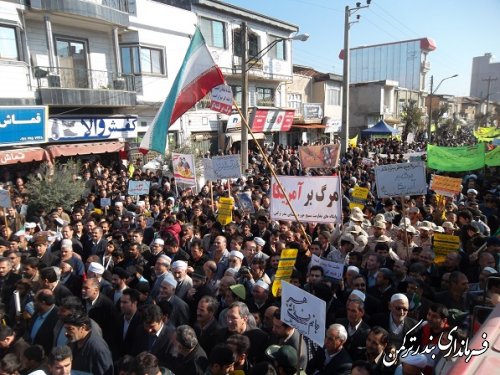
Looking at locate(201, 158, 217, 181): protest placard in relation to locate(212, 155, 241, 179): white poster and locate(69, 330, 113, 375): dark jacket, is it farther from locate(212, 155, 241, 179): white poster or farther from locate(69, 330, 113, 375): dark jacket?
locate(69, 330, 113, 375): dark jacket

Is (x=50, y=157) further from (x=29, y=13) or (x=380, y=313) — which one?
(x=380, y=313)

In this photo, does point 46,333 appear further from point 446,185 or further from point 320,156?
point 320,156

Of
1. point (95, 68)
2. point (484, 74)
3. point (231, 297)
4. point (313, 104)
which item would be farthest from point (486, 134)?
point (484, 74)

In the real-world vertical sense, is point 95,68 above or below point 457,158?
above

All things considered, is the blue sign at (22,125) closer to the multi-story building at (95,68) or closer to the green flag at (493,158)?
the multi-story building at (95,68)

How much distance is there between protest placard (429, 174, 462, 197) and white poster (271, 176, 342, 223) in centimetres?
406

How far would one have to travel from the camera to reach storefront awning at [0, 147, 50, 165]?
1284cm

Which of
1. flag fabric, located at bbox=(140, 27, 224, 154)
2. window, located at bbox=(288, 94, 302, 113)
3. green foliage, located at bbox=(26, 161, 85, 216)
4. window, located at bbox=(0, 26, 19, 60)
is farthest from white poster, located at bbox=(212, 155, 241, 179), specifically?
window, located at bbox=(288, 94, 302, 113)

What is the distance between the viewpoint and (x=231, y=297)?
4.64 metres

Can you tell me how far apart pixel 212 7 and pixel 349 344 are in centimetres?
2123

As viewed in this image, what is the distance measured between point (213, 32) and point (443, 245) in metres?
19.5

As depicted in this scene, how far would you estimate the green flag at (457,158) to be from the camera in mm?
11453

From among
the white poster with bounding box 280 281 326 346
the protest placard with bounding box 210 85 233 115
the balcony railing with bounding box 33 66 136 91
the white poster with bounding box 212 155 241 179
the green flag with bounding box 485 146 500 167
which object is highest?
the balcony railing with bounding box 33 66 136 91

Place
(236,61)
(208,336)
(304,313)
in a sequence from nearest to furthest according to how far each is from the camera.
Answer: (304,313) < (208,336) < (236,61)
